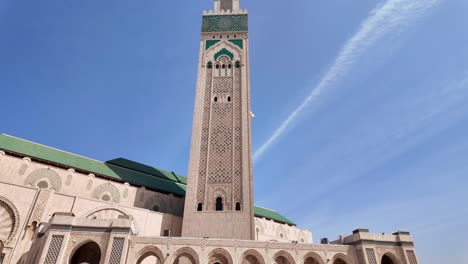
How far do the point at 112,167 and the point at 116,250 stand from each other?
10.5 meters

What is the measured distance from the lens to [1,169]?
642 inches

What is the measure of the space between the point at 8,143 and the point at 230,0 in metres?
21.3

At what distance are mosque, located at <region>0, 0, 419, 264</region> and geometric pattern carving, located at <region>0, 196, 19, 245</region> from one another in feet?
0.14

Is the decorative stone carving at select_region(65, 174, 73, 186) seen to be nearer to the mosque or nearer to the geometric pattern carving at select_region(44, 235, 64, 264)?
the mosque

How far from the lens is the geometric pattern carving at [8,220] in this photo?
48.2ft

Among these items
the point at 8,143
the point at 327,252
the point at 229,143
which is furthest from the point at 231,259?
the point at 8,143

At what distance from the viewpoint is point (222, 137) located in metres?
20.0

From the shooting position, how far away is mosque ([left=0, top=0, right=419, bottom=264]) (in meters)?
13.3

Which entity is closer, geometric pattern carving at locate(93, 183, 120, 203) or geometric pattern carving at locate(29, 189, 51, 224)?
geometric pattern carving at locate(29, 189, 51, 224)

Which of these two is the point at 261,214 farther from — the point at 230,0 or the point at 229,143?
the point at 230,0

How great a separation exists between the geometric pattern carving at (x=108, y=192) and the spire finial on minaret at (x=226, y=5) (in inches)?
706

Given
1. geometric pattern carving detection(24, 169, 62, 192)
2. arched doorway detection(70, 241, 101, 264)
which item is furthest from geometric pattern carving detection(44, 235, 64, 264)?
geometric pattern carving detection(24, 169, 62, 192)

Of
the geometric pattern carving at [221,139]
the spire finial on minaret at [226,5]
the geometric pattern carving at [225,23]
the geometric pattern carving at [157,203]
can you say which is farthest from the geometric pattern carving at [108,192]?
the spire finial on minaret at [226,5]

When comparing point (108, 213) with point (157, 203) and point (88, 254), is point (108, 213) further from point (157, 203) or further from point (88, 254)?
point (157, 203)
